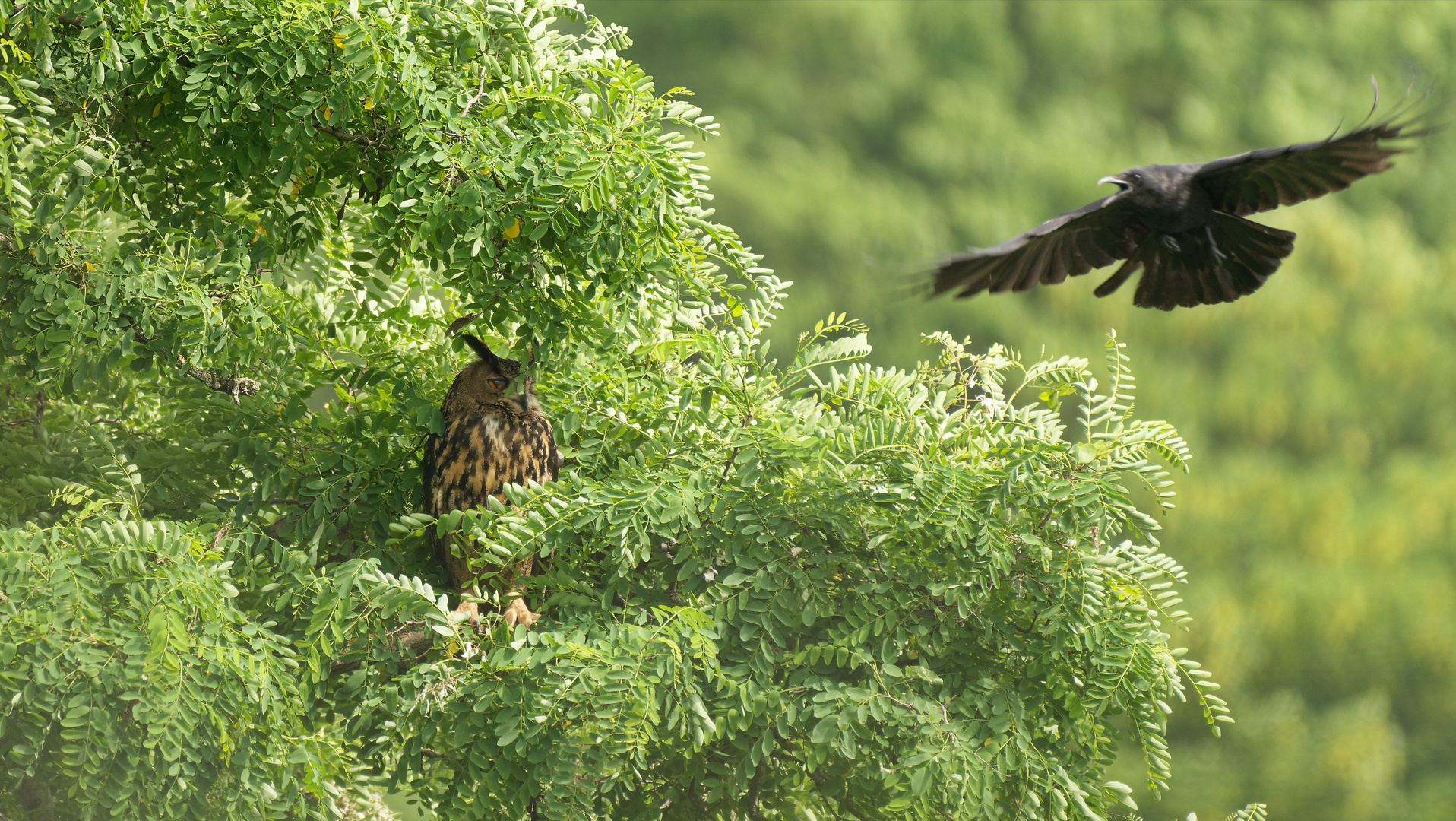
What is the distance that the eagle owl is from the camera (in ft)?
7.68

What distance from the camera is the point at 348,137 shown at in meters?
2.13

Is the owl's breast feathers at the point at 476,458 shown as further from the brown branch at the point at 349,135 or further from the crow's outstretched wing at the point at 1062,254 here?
the crow's outstretched wing at the point at 1062,254

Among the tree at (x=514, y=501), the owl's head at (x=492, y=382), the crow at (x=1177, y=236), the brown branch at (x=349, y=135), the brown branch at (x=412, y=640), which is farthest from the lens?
the owl's head at (x=492, y=382)

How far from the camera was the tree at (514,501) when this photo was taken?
183 cm

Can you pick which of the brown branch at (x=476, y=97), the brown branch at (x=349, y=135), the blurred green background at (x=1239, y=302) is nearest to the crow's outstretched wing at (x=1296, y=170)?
the brown branch at (x=476, y=97)

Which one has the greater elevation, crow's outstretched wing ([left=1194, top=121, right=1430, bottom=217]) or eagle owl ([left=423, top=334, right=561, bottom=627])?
crow's outstretched wing ([left=1194, top=121, right=1430, bottom=217])

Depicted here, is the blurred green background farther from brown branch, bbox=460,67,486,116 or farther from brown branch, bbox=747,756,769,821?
brown branch, bbox=460,67,486,116

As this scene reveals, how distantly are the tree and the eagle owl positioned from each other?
10 cm

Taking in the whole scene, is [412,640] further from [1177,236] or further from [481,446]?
[1177,236]

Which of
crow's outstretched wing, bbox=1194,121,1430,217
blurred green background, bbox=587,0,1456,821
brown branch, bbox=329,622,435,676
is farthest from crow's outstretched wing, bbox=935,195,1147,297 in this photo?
blurred green background, bbox=587,0,1456,821

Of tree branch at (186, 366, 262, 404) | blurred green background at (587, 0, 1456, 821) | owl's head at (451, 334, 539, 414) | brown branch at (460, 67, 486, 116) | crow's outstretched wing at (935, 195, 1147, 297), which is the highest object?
blurred green background at (587, 0, 1456, 821)

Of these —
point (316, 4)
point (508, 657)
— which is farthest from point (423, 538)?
point (316, 4)

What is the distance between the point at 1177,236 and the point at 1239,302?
9022mm

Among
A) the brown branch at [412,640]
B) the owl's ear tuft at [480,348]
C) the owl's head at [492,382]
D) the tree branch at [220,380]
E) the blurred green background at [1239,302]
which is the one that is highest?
the blurred green background at [1239,302]
